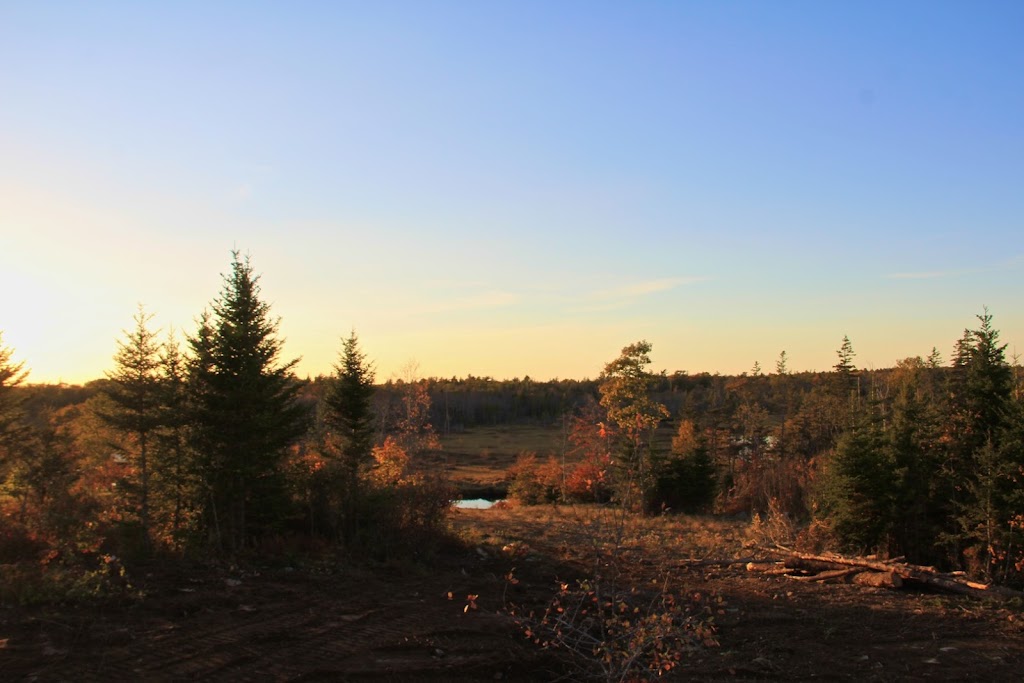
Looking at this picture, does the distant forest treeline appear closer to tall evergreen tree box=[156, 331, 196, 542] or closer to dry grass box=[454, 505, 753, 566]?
dry grass box=[454, 505, 753, 566]

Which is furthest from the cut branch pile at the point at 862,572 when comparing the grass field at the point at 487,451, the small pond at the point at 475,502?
the small pond at the point at 475,502

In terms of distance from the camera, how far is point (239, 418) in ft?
52.0

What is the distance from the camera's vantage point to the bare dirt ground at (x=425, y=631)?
835 cm

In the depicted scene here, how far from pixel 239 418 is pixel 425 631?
8.13 meters

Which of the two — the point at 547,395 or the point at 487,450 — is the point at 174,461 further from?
the point at 547,395

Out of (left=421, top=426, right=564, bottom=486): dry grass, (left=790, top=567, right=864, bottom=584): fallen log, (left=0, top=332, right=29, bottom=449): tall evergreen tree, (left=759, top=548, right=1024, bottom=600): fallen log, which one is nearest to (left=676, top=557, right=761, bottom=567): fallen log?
(left=759, top=548, right=1024, bottom=600): fallen log

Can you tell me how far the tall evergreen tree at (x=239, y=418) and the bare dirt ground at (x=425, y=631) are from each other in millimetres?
2556

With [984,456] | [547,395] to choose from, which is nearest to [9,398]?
[984,456]

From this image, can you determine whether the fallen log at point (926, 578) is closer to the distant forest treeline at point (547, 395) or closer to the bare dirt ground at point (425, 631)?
the bare dirt ground at point (425, 631)

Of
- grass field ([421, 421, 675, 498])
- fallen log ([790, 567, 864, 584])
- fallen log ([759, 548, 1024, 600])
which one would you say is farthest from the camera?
grass field ([421, 421, 675, 498])

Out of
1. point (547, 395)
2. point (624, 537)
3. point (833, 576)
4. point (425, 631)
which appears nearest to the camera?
point (425, 631)

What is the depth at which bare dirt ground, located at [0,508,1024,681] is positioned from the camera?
8352mm

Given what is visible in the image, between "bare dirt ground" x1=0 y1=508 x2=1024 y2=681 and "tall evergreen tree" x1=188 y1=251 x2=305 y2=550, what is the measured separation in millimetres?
2556

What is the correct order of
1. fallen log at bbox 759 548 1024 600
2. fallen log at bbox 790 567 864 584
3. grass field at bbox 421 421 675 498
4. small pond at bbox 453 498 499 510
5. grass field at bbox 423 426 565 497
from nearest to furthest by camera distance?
fallen log at bbox 759 548 1024 600 < fallen log at bbox 790 567 864 584 < small pond at bbox 453 498 499 510 < grass field at bbox 421 421 675 498 < grass field at bbox 423 426 565 497
